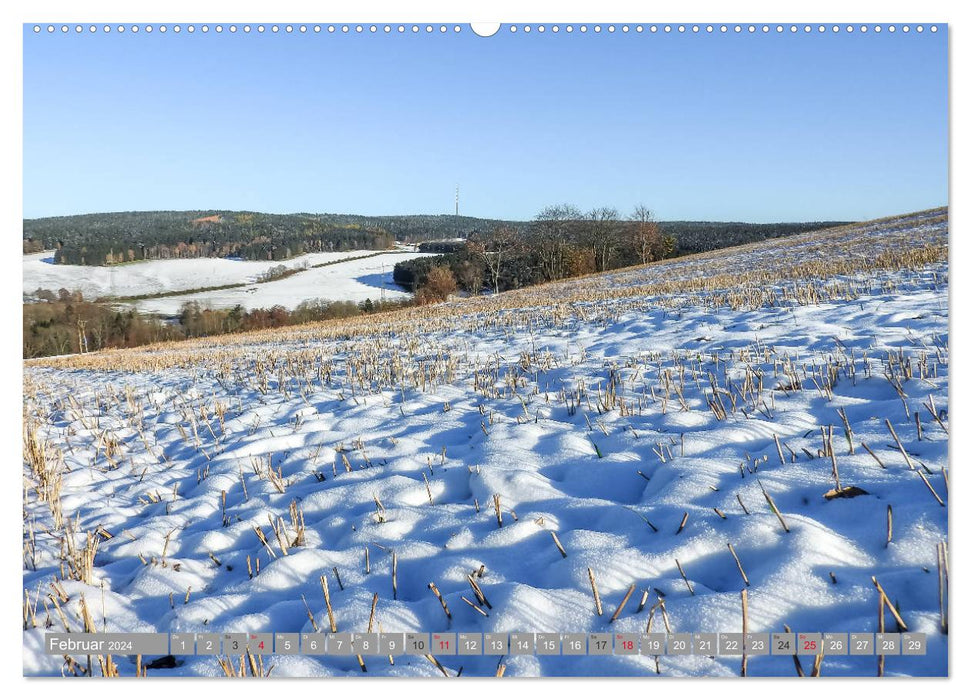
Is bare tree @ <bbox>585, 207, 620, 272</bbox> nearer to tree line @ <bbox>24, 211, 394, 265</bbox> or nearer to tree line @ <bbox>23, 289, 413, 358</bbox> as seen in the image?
tree line @ <bbox>23, 289, 413, 358</bbox>

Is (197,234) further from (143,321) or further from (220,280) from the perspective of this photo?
(143,321)

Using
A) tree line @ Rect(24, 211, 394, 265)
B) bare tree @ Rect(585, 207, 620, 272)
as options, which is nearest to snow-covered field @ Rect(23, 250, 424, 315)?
tree line @ Rect(24, 211, 394, 265)

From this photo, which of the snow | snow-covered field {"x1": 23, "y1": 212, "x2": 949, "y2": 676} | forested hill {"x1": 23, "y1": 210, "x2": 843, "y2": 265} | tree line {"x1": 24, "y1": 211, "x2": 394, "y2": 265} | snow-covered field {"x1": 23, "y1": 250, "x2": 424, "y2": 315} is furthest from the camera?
the snow

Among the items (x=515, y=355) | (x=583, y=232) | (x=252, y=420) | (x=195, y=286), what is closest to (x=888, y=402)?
(x=515, y=355)

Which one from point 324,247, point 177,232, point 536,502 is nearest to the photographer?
point 536,502

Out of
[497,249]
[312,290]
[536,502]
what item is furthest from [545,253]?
[536,502]
